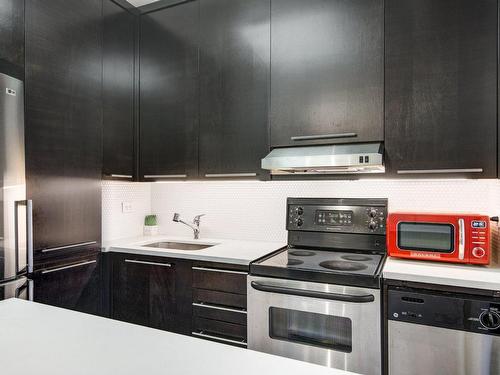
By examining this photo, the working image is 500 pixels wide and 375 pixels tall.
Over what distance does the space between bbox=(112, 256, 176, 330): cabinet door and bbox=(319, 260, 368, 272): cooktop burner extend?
963 mm

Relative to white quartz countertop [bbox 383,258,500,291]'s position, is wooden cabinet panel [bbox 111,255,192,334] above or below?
below

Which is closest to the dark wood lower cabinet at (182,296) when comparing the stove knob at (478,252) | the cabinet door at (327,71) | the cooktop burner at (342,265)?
the cooktop burner at (342,265)

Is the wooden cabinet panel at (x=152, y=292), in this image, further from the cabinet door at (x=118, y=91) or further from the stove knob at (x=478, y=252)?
the stove knob at (x=478, y=252)

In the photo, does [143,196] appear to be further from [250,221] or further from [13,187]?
[13,187]

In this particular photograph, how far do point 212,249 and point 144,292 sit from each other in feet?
1.75

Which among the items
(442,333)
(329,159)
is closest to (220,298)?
(329,159)

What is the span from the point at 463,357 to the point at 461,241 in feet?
1.79

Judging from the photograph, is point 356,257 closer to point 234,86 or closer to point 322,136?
point 322,136

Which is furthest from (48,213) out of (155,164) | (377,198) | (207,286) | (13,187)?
(377,198)

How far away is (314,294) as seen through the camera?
1.71 meters

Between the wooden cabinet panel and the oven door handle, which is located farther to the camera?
the wooden cabinet panel

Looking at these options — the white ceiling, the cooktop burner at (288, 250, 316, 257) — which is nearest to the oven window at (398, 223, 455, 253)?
the cooktop burner at (288, 250, 316, 257)

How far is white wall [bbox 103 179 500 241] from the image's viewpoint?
2088 mm

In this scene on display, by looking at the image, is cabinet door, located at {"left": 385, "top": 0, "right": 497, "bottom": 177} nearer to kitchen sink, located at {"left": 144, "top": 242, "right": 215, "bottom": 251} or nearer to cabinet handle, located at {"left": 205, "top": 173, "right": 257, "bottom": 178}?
cabinet handle, located at {"left": 205, "top": 173, "right": 257, "bottom": 178}
